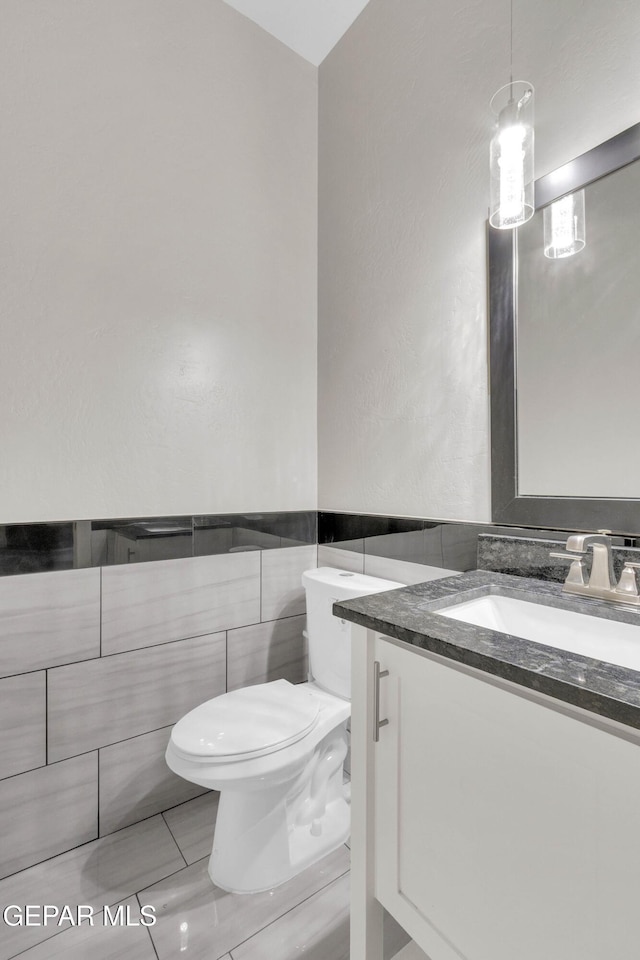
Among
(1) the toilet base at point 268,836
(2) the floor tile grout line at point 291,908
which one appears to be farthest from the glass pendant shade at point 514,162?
(2) the floor tile grout line at point 291,908

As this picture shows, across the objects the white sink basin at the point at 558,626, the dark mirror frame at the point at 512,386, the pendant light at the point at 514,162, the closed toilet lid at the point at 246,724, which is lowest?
the closed toilet lid at the point at 246,724

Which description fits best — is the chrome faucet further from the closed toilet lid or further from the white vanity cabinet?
the closed toilet lid

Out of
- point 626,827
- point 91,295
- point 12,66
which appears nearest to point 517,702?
point 626,827

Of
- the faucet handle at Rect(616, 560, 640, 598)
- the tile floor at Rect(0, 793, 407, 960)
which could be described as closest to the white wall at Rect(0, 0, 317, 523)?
the tile floor at Rect(0, 793, 407, 960)

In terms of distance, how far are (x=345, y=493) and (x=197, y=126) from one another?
148 cm

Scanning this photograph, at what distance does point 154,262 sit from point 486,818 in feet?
5.80

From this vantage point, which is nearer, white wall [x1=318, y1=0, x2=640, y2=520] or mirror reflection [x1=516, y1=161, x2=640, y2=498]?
mirror reflection [x1=516, y1=161, x2=640, y2=498]

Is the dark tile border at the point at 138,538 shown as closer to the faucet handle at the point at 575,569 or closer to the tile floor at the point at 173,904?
the tile floor at the point at 173,904

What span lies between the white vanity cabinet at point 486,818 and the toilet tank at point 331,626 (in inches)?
26.3

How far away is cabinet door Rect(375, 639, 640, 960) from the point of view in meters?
0.55

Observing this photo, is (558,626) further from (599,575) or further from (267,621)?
(267,621)

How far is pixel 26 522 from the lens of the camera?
4.60 feet

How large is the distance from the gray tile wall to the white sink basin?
1.04m

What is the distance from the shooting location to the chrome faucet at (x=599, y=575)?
3.11 feet
